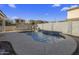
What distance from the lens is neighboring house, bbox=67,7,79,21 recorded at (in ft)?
18.4

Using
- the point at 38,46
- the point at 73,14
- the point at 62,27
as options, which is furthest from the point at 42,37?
the point at 73,14

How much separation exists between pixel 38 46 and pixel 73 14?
2.16 ft

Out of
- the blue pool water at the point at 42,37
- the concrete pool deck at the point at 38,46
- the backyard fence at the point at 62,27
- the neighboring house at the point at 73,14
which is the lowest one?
the concrete pool deck at the point at 38,46

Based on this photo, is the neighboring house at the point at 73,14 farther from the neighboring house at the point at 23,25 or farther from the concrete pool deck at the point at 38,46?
the neighboring house at the point at 23,25

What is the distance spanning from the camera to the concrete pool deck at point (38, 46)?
5590 mm

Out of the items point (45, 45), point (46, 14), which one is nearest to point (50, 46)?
point (45, 45)

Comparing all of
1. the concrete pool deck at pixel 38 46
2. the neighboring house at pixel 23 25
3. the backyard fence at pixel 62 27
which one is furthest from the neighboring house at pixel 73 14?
the neighboring house at pixel 23 25

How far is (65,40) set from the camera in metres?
5.62

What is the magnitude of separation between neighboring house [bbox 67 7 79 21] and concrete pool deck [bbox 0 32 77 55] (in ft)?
0.88

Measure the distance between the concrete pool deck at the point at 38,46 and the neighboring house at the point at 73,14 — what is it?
0.27m

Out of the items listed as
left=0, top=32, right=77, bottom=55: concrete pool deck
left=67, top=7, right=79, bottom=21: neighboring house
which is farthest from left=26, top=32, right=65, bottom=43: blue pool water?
left=67, top=7, right=79, bottom=21: neighboring house

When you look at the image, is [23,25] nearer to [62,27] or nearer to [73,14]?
[62,27]

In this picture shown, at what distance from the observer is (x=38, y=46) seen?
5594 millimetres
